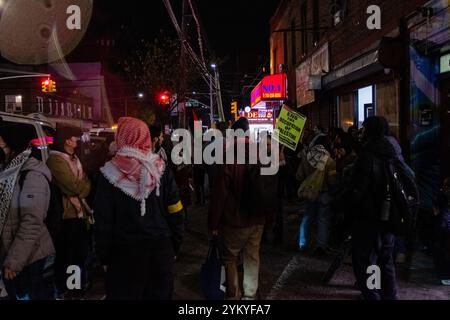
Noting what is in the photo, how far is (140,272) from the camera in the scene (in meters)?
3.44

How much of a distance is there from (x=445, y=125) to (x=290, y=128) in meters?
2.62

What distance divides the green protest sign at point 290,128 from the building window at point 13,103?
116 ft

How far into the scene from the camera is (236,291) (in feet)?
16.4

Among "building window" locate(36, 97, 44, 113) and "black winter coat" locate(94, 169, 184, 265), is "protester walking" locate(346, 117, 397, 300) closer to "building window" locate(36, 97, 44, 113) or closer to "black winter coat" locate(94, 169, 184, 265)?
"black winter coat" locate(94, 169, 184, 265)

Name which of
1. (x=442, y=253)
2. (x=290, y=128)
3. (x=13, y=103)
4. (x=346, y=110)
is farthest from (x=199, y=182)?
(x=13, y=103)

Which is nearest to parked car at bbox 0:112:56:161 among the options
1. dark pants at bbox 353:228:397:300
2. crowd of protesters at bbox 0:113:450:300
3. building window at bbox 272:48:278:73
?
crowd of protesters at bbox 0:113:450:300

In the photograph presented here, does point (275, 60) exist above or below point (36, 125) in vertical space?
above

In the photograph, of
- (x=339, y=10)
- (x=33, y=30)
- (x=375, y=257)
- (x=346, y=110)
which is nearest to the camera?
(x=375, y=257)

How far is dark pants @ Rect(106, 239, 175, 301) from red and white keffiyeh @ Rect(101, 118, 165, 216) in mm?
283

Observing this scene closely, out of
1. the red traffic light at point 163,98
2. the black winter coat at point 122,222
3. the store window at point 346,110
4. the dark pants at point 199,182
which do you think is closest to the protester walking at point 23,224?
the black winter coat at point 122,222

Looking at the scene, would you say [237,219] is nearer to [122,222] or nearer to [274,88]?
[122,222]

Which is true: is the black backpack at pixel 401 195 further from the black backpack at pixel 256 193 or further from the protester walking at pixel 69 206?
the protester walking at pixel 69 206
